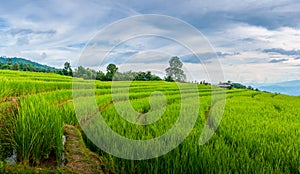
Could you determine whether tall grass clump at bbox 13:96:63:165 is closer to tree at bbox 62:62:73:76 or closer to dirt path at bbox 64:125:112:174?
dirt path at bbox 64:125:112:174

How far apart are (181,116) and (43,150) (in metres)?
2.33

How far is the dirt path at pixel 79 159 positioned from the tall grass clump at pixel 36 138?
0.13 m

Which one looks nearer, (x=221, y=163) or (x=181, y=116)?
(x=221, y=163)

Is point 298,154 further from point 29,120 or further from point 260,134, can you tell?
point 29,120

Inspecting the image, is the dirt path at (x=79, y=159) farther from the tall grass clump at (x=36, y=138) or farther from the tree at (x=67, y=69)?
the tree at (x=67, y=69)

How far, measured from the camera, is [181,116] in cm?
452

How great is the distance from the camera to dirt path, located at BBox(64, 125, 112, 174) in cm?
251

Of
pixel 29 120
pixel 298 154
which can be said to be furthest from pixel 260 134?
pixel 29 120

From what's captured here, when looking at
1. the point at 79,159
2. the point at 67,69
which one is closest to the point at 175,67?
the point at 79,159

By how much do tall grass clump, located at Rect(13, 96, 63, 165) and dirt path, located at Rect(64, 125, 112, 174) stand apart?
13 centimetres

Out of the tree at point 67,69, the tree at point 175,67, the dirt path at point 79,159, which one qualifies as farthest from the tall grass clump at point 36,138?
the tree at point 67,69

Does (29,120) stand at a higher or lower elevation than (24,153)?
higher

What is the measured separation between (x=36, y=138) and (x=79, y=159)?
0.51 metres

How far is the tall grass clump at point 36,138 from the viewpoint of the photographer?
2.73 meters
